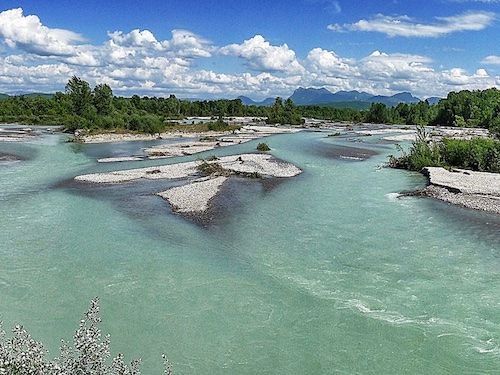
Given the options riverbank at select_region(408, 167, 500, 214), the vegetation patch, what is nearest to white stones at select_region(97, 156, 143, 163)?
the vegetation patch

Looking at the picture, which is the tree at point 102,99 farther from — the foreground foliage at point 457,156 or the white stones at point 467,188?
the white stones at point 467,188

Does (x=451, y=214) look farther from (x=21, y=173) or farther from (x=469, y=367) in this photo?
(x=21, y=173)

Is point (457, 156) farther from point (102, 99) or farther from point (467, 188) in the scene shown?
point (102, 99)

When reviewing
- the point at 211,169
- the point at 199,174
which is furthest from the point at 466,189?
A: the point at 199,174

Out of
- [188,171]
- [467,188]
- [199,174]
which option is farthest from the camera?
[188,171]

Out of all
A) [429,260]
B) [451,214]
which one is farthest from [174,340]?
[451,214]

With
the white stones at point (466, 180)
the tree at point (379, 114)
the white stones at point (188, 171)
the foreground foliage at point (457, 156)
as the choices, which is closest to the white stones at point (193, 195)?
the white stones at point (188, 171)
